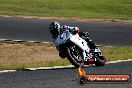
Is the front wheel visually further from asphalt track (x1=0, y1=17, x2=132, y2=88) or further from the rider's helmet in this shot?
asphalt track (x1=0, y1=17, x2=132, y2=88)

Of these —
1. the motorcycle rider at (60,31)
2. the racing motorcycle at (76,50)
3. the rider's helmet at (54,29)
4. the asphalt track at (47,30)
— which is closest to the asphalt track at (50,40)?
the asphalt track at (47,30)

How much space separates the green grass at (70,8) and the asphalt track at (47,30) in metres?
3.90

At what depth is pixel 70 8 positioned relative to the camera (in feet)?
129

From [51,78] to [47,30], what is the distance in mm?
15370

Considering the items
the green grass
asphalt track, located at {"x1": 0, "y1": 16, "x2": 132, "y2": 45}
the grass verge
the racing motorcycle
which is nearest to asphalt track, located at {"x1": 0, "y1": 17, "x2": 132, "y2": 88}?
asphalt track, located at {"x1": 0, "y1": 16, "x2": 132, "y2": 45}

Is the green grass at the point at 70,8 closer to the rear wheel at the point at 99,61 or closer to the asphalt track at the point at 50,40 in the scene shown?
the asphalt track at the point at 50,40

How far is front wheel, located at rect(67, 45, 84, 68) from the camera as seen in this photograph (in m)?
7.06

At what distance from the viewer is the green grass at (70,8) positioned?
35.1m

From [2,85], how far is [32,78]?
1.07 metres

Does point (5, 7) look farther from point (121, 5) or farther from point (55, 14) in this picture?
point (121, 5)

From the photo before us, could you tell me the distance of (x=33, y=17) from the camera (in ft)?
106

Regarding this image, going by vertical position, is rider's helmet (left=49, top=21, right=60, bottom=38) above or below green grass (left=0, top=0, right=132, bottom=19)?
above

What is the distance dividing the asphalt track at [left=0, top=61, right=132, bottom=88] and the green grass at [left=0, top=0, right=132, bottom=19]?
20999 millimetres

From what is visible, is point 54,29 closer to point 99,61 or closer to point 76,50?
point 76,50
